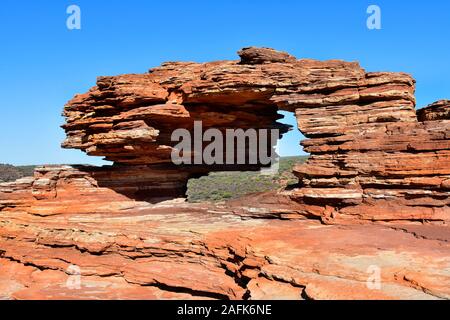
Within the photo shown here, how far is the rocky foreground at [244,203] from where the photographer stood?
1196 cm

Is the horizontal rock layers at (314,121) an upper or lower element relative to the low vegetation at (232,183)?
upper

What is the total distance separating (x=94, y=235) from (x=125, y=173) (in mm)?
4742

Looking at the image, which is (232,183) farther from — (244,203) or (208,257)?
(208,257)

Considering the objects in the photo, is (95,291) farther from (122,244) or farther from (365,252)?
(365,252)

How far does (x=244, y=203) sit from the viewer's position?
1811 centimetres

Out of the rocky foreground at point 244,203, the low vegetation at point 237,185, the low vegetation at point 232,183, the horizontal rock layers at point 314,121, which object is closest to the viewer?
the rocky foreground at point 244,203

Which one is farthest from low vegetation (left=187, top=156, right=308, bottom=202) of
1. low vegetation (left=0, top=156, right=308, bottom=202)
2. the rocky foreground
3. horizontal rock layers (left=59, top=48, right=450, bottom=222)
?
horizontal rock layers (left=59, top=48, right=450, bottom=222)

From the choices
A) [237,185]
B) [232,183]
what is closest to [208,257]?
[237,185]

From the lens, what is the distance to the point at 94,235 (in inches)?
688

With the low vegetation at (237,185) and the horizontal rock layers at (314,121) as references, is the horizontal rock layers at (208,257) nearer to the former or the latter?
the horizontal rock layers at (314,121)

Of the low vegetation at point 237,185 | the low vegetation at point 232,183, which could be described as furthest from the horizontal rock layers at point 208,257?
the low vegetation at point 232,183

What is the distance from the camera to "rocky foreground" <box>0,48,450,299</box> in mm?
11961

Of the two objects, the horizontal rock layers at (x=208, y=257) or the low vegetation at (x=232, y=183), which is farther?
the low vegetation at (x=232, y=183)
